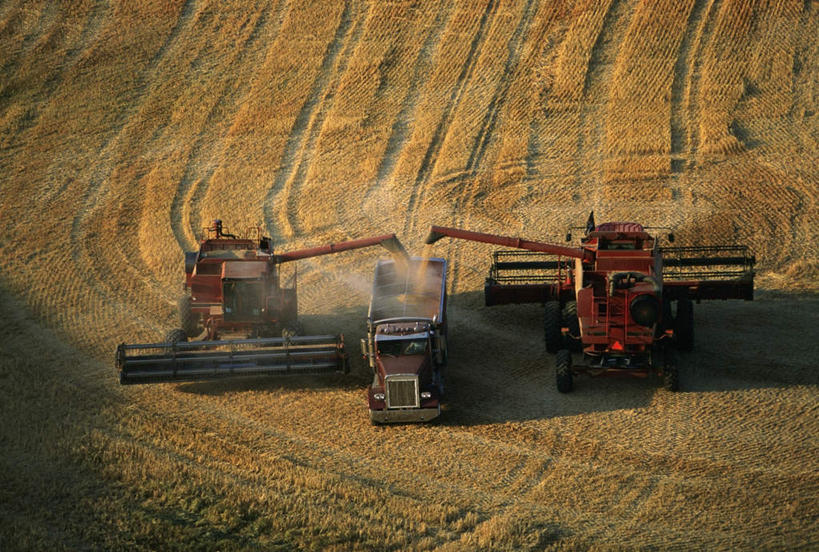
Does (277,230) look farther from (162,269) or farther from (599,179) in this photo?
(599,179)

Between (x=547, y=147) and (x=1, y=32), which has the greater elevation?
(x=1, y=32)

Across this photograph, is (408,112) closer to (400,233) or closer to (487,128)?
(487,128)

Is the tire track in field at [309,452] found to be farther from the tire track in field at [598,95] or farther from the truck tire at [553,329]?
the tire track in field at [598,95]

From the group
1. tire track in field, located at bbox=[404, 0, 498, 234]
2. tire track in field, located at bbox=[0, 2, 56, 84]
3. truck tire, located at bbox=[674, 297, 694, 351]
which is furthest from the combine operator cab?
tire track in field, located at bbox=[0, 2, 56, 84]

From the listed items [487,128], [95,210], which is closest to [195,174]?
[95,210]

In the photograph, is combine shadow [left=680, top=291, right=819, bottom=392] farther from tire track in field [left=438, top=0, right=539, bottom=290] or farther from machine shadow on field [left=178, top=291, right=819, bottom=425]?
tire track in field [left=438, top=0, right=539, bottom=290]

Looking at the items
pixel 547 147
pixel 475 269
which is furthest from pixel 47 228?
pixel 547 147
